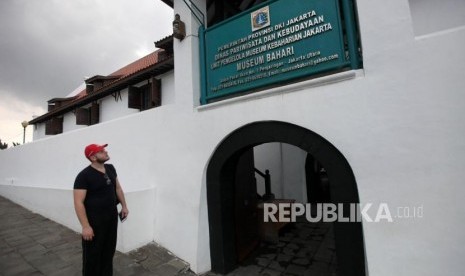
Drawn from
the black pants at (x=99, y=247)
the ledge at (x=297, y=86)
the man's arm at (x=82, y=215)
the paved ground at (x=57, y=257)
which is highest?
the ledge at (x=297, y=86)

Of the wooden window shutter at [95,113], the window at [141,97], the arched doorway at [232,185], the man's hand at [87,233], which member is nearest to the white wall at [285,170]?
the arched doorway at [232,185]

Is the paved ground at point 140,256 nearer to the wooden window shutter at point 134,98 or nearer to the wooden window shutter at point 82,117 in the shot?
the wooden window shutter at point 134,98

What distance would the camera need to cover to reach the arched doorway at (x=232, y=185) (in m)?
2.88

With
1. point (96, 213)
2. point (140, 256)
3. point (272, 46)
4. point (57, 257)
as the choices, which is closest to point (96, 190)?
point (96, 213)

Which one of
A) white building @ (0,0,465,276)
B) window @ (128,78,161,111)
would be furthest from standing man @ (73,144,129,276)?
window @ (128,78,161,111)

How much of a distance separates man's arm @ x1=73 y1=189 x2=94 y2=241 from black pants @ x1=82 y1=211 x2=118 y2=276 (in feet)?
0.35

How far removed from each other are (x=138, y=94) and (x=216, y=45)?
218 inches

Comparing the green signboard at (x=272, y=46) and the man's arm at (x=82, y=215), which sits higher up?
the green signboard at (x=272, y=46)

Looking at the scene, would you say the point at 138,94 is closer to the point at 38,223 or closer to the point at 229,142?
the point at 38,223

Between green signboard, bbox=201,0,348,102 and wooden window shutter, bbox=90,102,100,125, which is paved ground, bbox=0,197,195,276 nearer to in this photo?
green signboard, bbox=201,0,348,102

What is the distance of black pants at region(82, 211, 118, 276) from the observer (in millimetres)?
2912

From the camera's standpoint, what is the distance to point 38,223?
20.5ft

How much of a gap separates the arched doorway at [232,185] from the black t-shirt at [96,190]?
1608mm

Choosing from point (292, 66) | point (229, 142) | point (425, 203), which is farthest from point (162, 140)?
point (425, 203)
